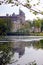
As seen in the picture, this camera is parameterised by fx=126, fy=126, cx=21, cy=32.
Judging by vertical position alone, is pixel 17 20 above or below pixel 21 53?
above

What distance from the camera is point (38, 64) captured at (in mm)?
1079

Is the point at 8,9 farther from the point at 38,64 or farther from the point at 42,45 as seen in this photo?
the point at 38,64

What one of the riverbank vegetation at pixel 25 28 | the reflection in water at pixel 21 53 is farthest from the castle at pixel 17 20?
the reflection in water at pixel 21 53

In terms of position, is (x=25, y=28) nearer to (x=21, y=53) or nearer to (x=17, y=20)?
(x=17, y=20)

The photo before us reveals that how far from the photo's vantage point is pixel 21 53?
1.12m

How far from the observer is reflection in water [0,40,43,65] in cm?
109

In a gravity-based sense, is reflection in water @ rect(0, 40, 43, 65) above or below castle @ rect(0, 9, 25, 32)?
below

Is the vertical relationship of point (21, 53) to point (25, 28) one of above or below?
below

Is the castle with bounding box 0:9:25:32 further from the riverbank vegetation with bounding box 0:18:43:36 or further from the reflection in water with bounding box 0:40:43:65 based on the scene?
the reflection in water with bounding box 0:40:43:65

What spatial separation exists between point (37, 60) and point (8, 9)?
1.71 feet

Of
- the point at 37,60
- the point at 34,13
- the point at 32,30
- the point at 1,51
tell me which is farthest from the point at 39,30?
the point at 1,51

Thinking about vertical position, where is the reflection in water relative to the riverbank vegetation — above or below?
below

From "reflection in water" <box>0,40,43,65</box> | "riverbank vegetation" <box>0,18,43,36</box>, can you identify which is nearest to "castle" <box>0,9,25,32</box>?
"riverbank vegetation" <box>0,18,43,36</box>

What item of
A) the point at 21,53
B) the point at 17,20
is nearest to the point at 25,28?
the point at 17,20
